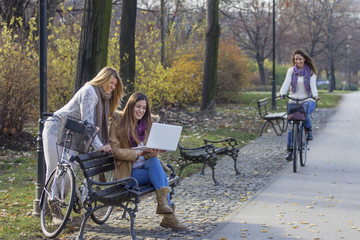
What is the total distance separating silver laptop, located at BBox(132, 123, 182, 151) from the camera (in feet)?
17.5

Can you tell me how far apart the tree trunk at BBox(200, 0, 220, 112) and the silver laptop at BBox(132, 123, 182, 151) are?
12420 millimetres

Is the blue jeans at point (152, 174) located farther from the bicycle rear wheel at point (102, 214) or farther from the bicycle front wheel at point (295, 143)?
the bicycle front wheel at point (295, 143)

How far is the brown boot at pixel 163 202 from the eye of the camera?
5.55 m

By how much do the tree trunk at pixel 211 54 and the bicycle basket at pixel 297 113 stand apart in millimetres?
8380

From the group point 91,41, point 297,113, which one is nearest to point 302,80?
point 297,113

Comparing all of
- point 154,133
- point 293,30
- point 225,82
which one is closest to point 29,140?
point 154,133

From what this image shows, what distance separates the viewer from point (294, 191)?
766 cm

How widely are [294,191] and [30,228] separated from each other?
3843 mm

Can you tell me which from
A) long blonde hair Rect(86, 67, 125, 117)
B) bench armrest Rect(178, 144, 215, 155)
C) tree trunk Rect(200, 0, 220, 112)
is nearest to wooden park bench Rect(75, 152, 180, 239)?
long blonde hair Rect(86, 67, 125, 117)

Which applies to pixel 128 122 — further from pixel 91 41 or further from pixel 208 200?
pixel 91 41

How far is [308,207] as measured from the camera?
21.9ft

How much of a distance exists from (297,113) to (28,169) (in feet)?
15.8

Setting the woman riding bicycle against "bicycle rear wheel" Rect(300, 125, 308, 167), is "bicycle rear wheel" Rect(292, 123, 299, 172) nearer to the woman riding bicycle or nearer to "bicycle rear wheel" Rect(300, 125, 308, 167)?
"bicycle rear wheel" Rect(300, 125, 308, 167)

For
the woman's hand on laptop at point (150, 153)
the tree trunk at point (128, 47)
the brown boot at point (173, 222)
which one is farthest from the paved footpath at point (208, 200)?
the tree trunk at point (128, 47)
